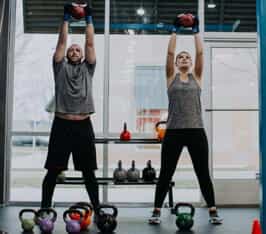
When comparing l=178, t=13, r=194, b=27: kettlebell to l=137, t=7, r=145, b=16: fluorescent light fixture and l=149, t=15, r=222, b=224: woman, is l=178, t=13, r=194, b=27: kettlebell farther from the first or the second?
l=137, t=7, r=145, b=16: fluorescent light fixture

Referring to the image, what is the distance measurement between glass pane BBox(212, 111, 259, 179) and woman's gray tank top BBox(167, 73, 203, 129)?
1.76m

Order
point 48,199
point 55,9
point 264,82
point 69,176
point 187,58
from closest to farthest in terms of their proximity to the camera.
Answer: point 264,82 < point 48,199 < point 187,58 < point 69,176 < point 55,9

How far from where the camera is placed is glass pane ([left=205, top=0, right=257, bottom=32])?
218 inches

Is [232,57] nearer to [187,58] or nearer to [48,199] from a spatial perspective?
[187,58]

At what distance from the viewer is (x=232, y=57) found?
216 inches

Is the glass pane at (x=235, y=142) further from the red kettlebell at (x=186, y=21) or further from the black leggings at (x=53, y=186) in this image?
the black leggings at (x=53, y=186)

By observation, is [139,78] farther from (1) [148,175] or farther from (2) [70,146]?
(2) [70,146]

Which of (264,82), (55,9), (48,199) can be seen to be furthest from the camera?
(55,9)

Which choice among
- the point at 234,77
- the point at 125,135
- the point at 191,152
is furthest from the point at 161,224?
→ the point at 234,77

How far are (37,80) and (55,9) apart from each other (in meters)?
1.02

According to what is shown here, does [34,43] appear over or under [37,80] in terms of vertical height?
over

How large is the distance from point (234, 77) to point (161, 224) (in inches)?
98.4

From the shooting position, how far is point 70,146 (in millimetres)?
3533

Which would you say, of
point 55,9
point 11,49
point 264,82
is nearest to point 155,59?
point 55,9
